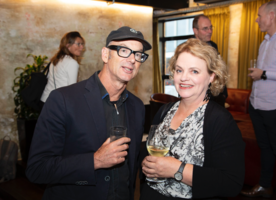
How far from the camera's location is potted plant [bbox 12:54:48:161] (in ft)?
13.1

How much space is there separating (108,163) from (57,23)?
3915 millimetres

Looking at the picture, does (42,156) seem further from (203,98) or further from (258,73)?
(258,73)

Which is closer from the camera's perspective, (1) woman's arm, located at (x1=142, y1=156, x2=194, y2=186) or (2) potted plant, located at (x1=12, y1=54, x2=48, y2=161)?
(1) woman's arm, located at (x1=142, y1=156, x2=194, y2=186)

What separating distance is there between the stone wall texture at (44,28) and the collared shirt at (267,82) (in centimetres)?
325

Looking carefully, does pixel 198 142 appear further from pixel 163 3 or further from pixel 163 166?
pixel 163 3

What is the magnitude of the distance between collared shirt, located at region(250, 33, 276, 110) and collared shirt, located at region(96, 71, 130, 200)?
1782mm

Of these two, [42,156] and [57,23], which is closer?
[42,156]

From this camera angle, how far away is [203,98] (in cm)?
159

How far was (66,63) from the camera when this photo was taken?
3.27 meters

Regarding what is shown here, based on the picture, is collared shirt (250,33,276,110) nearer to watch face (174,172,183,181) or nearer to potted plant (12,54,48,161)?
watch face (174,172,183,181)

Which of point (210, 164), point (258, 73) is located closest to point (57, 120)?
point (210, 164)

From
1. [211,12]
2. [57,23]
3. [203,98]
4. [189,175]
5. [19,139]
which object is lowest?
[19,139]

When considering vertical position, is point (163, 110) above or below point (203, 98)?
below

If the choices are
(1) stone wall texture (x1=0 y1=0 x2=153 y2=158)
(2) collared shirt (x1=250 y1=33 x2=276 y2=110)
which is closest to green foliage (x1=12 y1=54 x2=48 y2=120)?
(1) stone wall texture (x1=0 y1=0 x2=153 y2=158)
